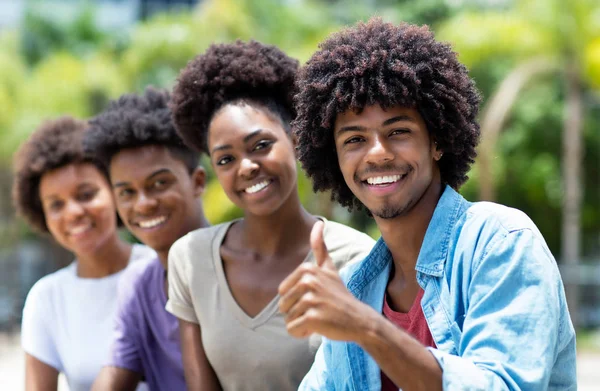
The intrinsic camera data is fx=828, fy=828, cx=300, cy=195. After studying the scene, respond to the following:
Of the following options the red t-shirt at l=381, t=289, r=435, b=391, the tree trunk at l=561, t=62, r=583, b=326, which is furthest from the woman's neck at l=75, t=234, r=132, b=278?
the tree trunk at l=561, t=62, r=583, b=326

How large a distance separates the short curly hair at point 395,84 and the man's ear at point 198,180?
139cm

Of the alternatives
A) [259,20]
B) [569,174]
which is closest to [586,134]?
[569,174]

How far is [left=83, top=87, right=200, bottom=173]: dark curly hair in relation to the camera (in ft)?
12.6

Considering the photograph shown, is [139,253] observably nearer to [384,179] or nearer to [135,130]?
[135,130]

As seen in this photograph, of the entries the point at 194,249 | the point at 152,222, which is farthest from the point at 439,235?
the point at 152,222

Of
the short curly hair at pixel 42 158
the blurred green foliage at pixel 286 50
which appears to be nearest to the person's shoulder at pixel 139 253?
the short curly hair at pixel 42 158

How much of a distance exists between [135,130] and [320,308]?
83.7 inches

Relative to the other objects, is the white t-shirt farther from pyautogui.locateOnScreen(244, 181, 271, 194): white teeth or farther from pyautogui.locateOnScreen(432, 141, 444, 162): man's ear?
pyautogui.locateOnScreen(432, 141, 444, 162): man's ear

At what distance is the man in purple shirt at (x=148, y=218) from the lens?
371cm

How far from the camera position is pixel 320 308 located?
1949mm

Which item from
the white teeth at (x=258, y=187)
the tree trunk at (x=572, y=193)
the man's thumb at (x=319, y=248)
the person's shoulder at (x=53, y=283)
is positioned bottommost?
the man's thumb at (x=319, y=248)

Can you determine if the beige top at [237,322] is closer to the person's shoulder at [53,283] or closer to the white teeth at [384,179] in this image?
the white teeth at [384,179]

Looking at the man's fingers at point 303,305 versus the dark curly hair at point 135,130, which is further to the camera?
the dark curly hair at point 135,130

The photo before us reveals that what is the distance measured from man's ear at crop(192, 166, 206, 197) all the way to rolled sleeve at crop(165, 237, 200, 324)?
51cm
